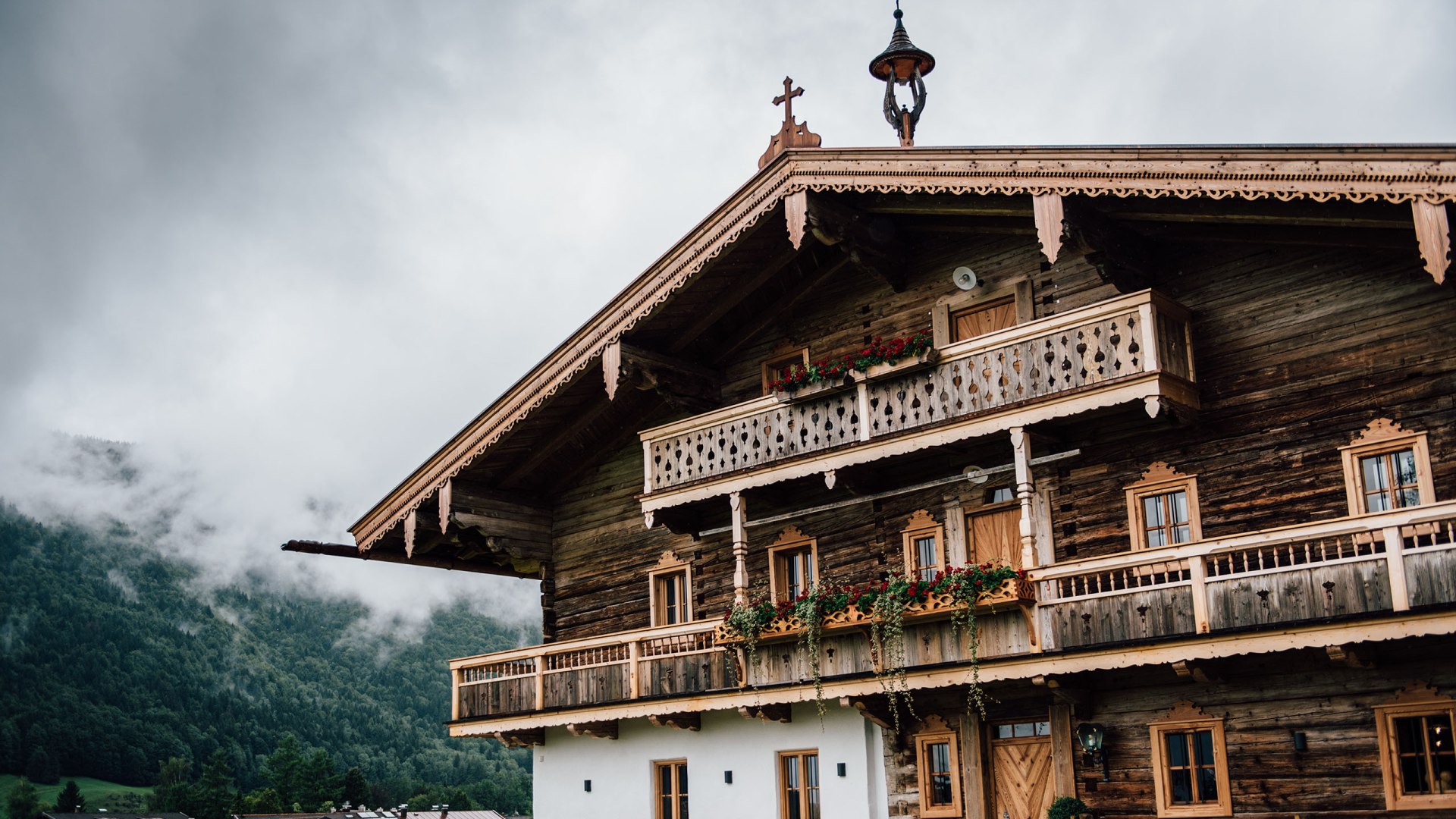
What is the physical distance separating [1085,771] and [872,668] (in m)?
2.99

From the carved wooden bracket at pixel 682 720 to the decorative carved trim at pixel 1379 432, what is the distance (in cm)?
1001

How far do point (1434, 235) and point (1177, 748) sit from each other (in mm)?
6765

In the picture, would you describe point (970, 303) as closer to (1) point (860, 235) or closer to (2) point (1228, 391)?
(1) point (860, 235)

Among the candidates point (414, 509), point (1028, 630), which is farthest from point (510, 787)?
point (1028, 630)

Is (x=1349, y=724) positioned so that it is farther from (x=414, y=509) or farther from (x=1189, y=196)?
(x=414, y=509)

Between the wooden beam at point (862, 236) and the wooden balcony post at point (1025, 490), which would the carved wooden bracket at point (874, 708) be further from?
the wooden beam at point (862, 236)

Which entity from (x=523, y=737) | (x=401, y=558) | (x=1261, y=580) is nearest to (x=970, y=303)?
(x=1261, y=580)

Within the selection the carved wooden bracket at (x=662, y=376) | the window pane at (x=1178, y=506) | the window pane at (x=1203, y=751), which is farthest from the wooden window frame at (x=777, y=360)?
the window pane at (x=1203, y=751)

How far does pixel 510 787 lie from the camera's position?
11731 centimetres

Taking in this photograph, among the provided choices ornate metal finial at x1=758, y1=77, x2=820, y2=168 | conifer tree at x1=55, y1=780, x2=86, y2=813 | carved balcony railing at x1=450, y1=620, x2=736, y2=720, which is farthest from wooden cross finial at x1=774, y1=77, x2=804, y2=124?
conifer tree at x1=55, y1=780, x2=86, y2=813

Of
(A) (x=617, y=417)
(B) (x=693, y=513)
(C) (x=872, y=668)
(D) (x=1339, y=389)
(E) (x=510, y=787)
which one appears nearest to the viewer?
(D) (x=1339, y=389)

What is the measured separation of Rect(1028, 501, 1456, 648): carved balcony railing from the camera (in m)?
15.6

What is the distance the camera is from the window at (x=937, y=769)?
66.8 feet

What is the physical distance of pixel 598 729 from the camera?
79.4 feet
